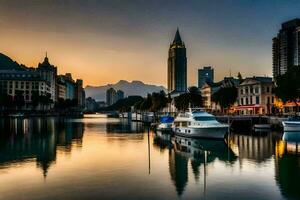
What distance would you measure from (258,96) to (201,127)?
92939mm

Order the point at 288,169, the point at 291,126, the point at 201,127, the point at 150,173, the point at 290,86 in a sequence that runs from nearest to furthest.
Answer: the point at 150,173
the point at 288,169
the point at 201,127
the point at 291,126
the point at 290,86

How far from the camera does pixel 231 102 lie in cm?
16838

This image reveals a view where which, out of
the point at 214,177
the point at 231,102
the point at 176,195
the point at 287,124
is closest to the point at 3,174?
the point at 176,195

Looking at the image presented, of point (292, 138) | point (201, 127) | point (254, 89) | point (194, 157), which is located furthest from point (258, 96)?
point (194, 157)

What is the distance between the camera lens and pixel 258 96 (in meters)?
164

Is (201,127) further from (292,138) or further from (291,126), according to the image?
(291,126)

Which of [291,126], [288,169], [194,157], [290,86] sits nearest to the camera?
[288,169]

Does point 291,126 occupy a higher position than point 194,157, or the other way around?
point 291,126

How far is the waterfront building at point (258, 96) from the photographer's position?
162 m

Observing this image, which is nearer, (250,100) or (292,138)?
(292,138)

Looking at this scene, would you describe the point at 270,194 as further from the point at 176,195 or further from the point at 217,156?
the point at 217,156

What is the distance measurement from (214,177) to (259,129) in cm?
8107

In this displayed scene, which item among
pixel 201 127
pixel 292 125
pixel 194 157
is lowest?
pixel 194 157

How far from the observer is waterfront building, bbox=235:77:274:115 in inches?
6373
